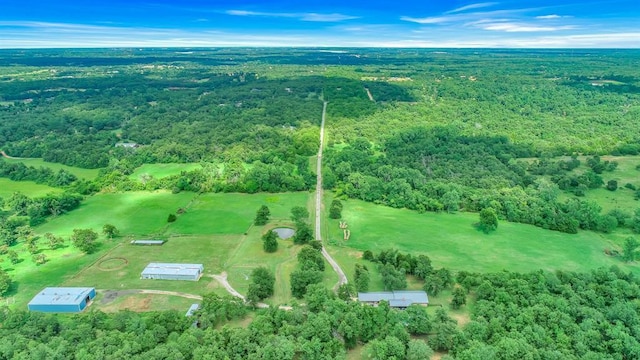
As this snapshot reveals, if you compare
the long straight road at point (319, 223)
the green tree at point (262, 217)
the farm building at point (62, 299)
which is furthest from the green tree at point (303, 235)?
the farm building at point (62, 299)

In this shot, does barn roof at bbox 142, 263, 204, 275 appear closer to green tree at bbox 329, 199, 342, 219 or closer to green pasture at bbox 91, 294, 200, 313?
green pasture at bbox 91, 294, 200, 313

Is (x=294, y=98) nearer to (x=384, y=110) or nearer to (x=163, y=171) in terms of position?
(x=384, y=110)

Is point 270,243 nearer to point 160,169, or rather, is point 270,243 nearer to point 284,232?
point 284,232

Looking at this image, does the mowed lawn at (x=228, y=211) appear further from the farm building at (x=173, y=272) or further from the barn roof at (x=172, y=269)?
the farm building at (x=173, y=272)

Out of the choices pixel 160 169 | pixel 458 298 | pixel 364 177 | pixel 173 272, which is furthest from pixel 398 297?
pixel 160 169

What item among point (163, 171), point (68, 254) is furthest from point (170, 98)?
point (68, 254)

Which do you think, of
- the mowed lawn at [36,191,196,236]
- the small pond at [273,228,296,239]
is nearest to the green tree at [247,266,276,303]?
the small pond at [273,228,296,239]

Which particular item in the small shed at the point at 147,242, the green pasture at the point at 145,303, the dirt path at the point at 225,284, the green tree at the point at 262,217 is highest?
the green tree at the point at 262,217
